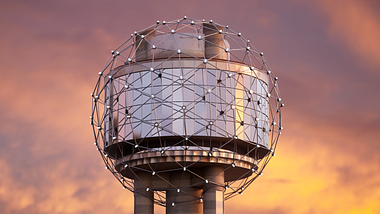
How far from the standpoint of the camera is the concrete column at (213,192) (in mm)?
41250

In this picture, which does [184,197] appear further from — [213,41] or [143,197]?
[213,41]

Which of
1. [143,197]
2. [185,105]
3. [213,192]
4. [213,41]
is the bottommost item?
[213,192]

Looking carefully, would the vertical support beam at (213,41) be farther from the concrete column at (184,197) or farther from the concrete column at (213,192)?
the concrete column at (184,197)

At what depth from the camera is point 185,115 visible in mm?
40094

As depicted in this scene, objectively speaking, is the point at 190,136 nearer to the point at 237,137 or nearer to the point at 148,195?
the point at 237,137

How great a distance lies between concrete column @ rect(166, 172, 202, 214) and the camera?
143 feet

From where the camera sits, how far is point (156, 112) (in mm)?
40531

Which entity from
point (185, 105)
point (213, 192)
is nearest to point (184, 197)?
point (213, 192)

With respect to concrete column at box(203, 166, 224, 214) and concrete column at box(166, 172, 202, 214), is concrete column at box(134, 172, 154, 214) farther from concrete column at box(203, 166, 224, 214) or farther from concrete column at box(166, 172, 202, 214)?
concrete column at box(203, 166, 224, 214)

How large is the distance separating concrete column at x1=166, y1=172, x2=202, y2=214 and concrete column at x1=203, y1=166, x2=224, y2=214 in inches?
74.9

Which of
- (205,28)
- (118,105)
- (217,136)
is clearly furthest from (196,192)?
(205,28)

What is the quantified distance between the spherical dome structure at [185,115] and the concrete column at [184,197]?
0.24ft

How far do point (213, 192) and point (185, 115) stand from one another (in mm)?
5851

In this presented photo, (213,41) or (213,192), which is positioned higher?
(213,41)
